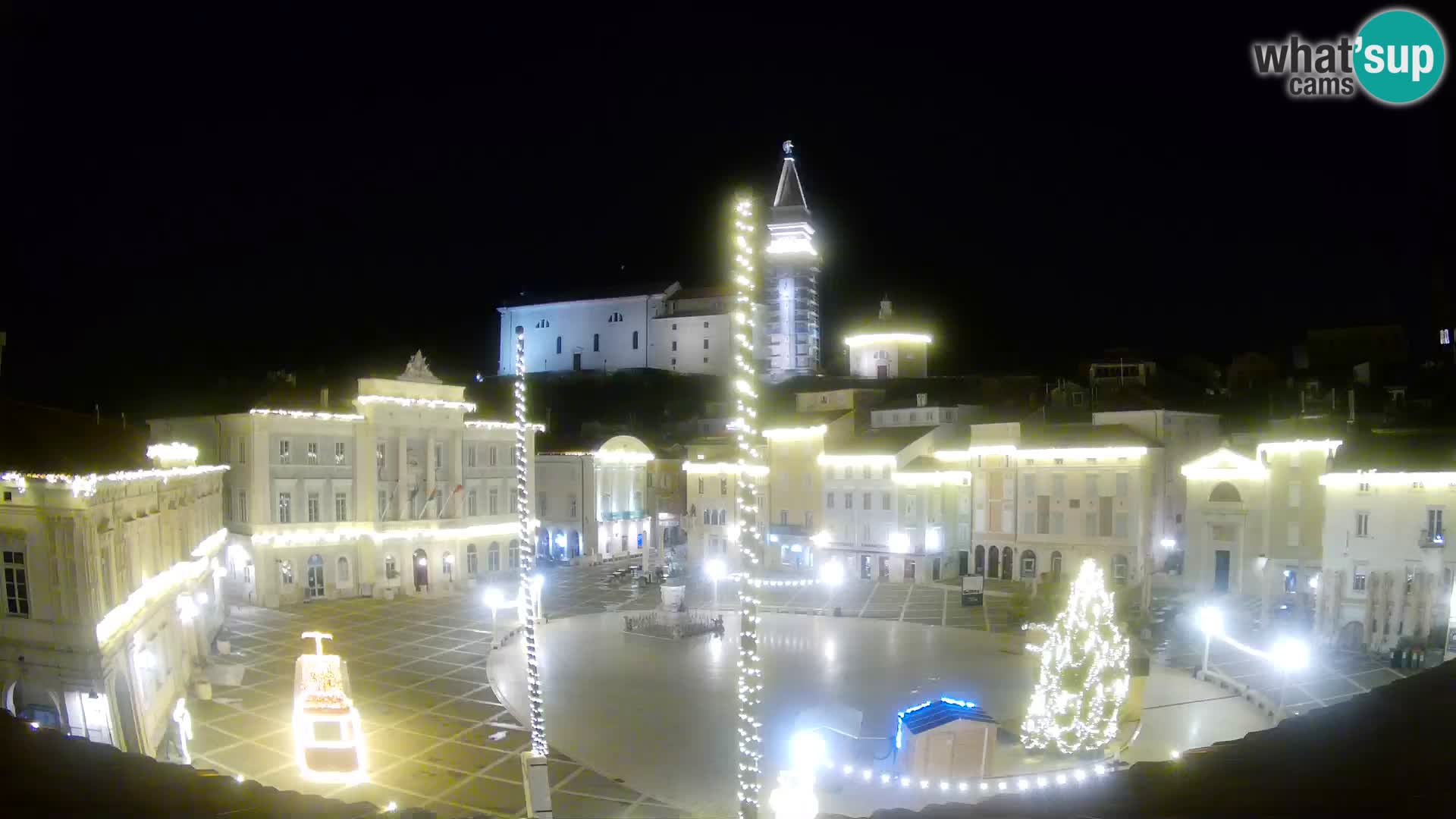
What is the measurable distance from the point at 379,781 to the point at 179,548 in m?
10.3

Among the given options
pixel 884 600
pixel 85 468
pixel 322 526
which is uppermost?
pixel 85 468

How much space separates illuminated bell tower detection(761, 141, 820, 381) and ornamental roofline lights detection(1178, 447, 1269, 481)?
134 feet

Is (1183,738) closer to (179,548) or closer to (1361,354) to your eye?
(179,548)

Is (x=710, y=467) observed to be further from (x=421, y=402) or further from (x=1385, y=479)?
(x=1385, y=479)

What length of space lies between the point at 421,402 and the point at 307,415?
5.25 m

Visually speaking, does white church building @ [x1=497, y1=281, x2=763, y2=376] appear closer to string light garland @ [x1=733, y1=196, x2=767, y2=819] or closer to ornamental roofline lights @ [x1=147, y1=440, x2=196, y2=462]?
ornamental roofline lights @ [x1=147, y1=440, x2=196, y2=462]

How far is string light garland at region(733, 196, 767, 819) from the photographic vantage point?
44.0 ft

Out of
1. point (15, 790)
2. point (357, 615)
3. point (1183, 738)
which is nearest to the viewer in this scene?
point (15, 790)

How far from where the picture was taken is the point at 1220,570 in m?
35.5

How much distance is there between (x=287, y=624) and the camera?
31.4 meters

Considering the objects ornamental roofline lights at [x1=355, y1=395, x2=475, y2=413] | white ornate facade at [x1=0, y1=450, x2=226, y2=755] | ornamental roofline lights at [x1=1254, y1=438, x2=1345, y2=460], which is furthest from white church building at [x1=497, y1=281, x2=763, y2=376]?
white ornate facade at [x1=0, y1=450, x2=226, y2=755]

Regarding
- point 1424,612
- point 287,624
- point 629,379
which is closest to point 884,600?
point 1424,612

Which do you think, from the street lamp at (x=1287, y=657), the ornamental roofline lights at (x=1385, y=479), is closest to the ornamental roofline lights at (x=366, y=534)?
the street lamp at (x=1287, y=657)

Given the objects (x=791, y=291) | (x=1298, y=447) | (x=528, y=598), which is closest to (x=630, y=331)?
(x=791, y=291)
